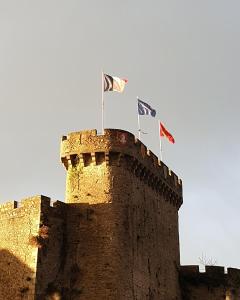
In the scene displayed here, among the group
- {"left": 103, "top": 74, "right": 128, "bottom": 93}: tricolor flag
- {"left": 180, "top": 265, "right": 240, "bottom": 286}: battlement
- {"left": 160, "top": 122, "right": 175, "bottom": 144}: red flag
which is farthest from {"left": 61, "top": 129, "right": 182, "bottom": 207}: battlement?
{"left": 180, "top": 265, "right": 240, "bottom": 286}: battlement

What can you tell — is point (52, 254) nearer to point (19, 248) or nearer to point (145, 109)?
point (19, 248)

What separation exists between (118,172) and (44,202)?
4409 millimetres

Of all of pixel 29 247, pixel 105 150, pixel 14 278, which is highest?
pixel 105 150

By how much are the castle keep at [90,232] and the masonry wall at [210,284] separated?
445 cm

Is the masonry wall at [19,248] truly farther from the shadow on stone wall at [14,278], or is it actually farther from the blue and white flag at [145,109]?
the blue and white flag at [145,109]

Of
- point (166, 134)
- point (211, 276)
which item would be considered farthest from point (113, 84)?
point (211, 276)

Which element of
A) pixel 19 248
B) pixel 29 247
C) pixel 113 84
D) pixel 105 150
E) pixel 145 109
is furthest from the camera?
pixel 145 109

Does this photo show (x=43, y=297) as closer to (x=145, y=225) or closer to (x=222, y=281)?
(x=145, y=225)

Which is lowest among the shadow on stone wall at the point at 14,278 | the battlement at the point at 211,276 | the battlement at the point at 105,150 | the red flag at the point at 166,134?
the shadow on stone wall at the point at 14,278

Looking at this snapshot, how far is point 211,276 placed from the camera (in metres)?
37.8

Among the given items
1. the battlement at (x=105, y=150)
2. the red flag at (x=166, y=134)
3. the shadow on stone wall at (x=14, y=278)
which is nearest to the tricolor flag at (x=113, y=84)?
the battlement at (x=105, y=150)

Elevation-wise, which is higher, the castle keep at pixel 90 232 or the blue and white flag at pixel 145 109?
the blue and white flag at pixel 145 109

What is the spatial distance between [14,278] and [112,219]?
5707 millimetres

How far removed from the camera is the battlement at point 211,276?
3775 cm
